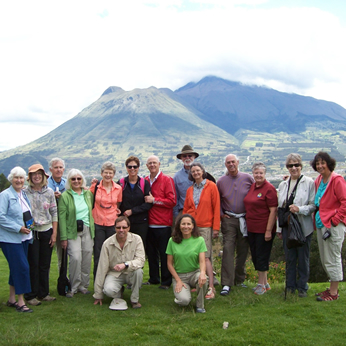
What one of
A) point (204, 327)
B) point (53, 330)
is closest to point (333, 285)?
point (204, 327)

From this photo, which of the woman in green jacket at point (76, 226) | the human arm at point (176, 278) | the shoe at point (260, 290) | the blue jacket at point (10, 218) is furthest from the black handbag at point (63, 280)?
the shoe at point (260, 290)

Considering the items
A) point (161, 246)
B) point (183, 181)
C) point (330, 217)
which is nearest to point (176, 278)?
point (161, 246)

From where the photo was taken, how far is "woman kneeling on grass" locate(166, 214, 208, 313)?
19.7 feet

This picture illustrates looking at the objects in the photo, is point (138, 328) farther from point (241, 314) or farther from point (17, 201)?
point (17, 201)

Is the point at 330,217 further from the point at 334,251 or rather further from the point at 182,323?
the point at 182,323

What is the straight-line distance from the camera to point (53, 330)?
5266 mm

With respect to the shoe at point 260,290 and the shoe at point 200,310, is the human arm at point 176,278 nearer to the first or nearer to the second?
the shoe at point 200,310

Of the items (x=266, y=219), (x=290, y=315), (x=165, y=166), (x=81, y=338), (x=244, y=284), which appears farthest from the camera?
(x=165, y=166)

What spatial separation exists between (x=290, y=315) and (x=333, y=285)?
1.17 m

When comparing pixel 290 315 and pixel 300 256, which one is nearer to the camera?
pixel 290 315

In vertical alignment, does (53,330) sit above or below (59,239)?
below

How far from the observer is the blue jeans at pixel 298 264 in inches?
250

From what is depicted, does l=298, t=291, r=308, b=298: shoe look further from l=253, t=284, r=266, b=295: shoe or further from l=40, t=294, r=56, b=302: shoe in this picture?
l=40, t=294, r=56, b=302: shoe

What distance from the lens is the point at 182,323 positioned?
5.47 metres
